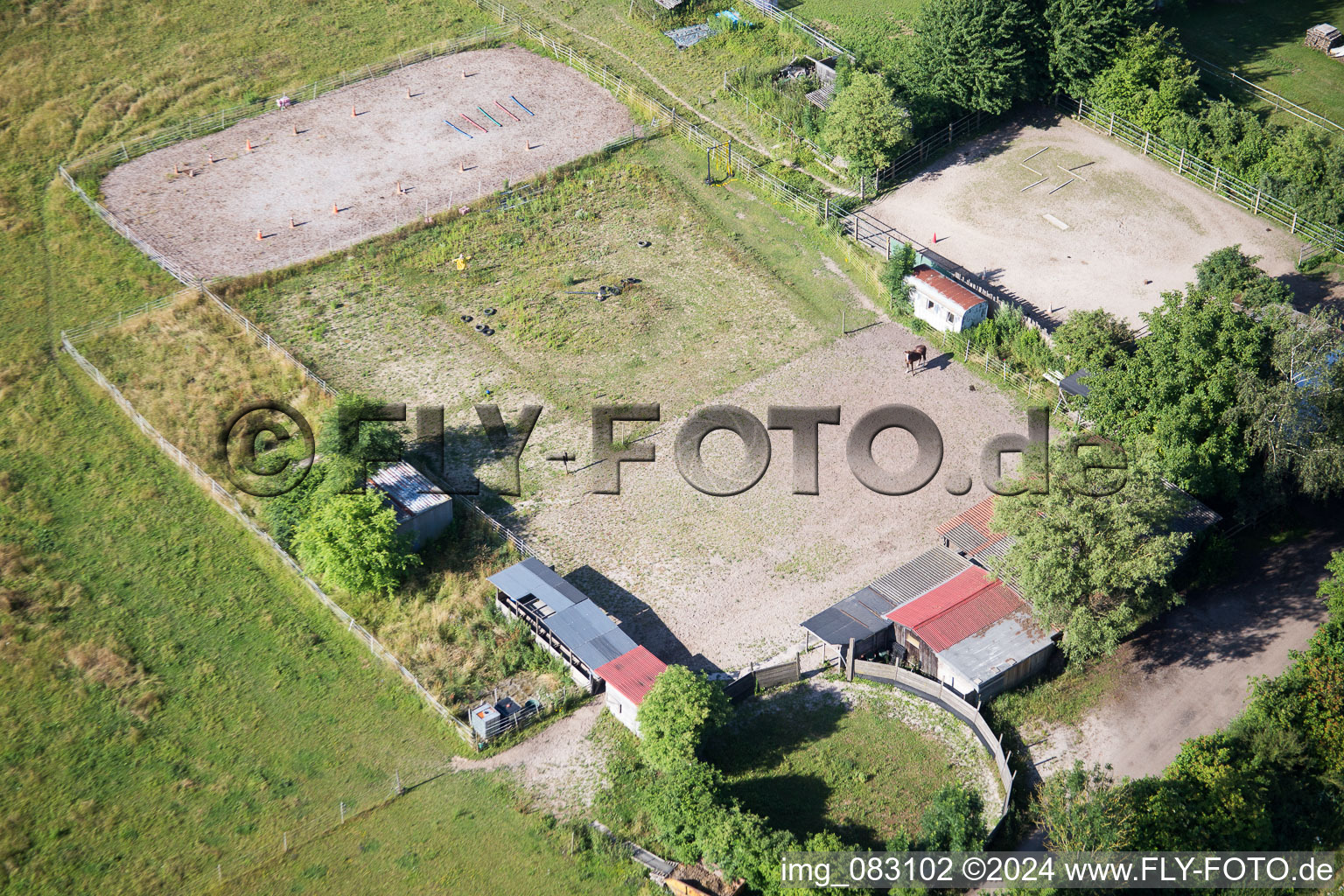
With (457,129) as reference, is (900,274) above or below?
above

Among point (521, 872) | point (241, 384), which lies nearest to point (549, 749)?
point (521, 872)

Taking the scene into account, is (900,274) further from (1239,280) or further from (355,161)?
(355,161)

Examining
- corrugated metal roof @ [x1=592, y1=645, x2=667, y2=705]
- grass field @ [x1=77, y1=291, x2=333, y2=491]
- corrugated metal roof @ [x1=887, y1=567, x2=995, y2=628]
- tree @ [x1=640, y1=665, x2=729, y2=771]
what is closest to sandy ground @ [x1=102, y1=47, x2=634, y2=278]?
grass field @ [x1=77, y1=291, x2=333, y2=491]

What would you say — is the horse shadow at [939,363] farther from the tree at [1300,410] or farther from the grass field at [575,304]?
the tree at [1300,410]

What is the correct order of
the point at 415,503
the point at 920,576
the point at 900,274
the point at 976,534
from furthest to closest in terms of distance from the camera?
the point at 900,274 → the point at 415,503 → the point at 976,534 → the point at 920,576

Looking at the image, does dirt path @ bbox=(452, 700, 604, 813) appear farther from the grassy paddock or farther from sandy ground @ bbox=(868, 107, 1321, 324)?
sandy ground @ bbox=(868, 107, 1321, 324)

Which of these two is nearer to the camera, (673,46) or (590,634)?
(590,634)

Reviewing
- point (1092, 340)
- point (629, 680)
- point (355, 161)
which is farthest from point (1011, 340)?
point (355, 161)
